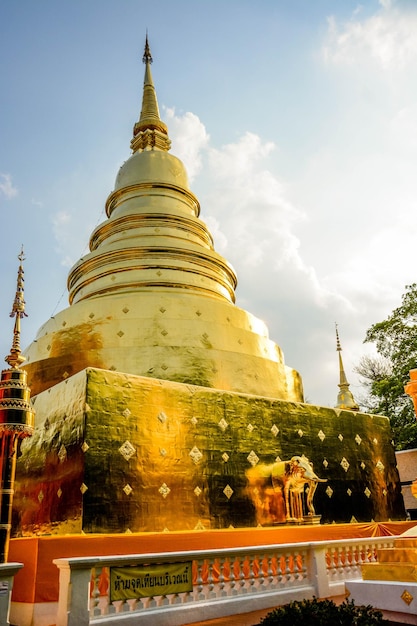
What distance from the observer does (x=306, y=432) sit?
11.7 m

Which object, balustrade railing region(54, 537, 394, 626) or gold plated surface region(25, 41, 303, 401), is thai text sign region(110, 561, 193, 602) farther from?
gold plated surface region(25, 41, 303, 401)

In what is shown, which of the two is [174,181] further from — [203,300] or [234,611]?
[234,611]

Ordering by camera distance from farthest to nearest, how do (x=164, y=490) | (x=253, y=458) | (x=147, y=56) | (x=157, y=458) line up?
(x=147, y=56), (x=253, y=458), (x=157, y=458), (x=164, y=490)

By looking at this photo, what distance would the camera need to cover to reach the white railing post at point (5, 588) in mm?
5246

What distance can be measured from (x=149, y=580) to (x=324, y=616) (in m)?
2.41

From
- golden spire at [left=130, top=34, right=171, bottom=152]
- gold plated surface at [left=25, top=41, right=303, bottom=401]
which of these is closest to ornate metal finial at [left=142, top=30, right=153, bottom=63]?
golden spire at [left=130, top=34, right=171, bottom=152]

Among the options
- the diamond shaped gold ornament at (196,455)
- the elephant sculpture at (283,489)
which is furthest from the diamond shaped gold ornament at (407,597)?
the elephant sculpture at (283,489)

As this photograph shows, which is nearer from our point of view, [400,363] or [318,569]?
[318,569]

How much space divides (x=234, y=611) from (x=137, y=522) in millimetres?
2502

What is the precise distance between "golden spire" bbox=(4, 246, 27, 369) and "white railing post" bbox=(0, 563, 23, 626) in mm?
2725

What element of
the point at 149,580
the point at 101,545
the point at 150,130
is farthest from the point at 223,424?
the point at 150,130

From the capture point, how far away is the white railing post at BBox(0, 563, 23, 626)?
5.25m

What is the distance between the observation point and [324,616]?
4320 mm

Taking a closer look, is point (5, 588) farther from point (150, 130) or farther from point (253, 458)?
point (150, 130)
